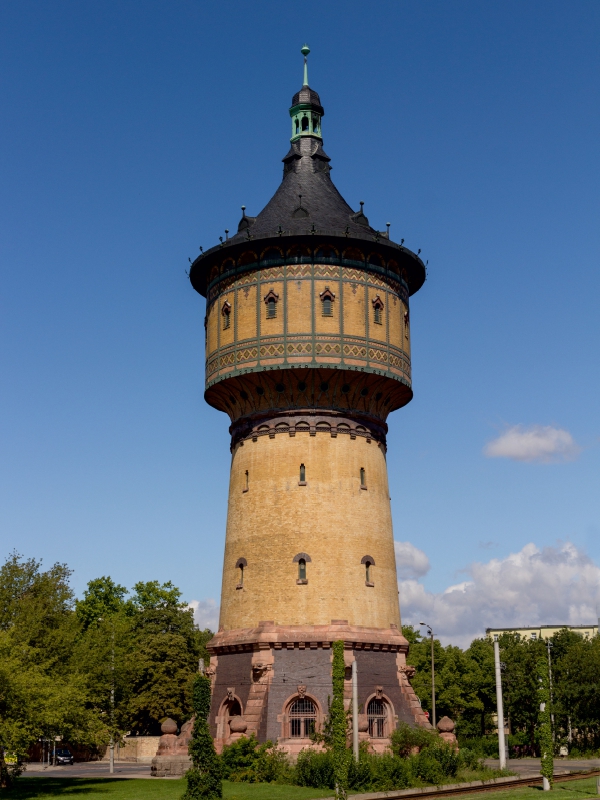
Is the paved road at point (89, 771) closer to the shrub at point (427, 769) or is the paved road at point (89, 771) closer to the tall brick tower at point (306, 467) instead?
the tall brick tower at point (306, 467)

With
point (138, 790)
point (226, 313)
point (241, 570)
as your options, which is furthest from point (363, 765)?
point (226, 313)

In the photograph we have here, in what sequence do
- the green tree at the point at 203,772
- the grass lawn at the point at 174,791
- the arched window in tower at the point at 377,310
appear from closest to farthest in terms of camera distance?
the green tree at the point at 203,772 < the grass lawn at the point at 174,791 < the arched window in tower at the point at 377,310

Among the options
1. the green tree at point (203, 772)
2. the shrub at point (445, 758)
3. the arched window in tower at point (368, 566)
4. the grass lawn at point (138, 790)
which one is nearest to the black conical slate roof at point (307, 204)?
the arched window in tower at point (368, 566)

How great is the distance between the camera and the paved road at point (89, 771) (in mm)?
44062

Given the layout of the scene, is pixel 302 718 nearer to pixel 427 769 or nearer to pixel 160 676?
pixel 427 769

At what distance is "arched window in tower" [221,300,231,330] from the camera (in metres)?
41.1

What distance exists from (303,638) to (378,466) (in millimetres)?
7705

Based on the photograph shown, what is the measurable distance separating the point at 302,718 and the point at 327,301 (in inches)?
606

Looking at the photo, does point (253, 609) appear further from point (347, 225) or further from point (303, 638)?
point (347, 225)

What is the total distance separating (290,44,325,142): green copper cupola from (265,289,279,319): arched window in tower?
32.2 ft

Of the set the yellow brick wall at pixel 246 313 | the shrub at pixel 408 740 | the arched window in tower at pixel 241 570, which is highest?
the yellow brick wall at pixel 246 313

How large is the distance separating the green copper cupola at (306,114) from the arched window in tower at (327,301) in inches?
389

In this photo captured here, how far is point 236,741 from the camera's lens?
3566 cm

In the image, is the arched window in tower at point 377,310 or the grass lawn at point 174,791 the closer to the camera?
the grass lawn at point 174,791
